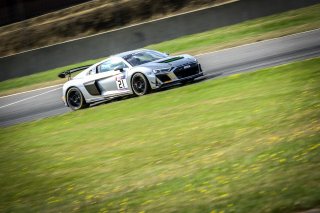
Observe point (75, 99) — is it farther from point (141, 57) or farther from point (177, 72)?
point (177, 72)

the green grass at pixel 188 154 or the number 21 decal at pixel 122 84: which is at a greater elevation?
the number 21 decal at pixel 122 84

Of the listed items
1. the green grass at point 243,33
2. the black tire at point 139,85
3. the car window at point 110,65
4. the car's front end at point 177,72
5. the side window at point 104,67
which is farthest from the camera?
the green grass at point 243,33

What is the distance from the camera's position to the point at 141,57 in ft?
52.3

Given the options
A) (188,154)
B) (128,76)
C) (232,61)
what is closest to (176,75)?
(128,76)

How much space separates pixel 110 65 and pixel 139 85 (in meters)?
1.14

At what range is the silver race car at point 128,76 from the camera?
49.1ft

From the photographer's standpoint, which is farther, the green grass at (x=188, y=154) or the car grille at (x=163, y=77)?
the car grille at (x=163, y=77)

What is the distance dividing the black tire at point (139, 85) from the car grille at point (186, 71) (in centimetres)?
85

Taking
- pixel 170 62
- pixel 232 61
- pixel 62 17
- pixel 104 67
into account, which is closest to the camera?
pixel 170 62

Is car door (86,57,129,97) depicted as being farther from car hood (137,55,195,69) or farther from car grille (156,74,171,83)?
car grille (156,74,171,83)

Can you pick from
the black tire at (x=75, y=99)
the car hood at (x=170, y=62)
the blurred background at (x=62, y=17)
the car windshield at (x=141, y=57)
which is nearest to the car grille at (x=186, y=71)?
the car hood at (x=170, y=62)

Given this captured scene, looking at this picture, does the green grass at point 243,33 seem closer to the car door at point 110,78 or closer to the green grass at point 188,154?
the car door at point 110,78

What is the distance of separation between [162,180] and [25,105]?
44.3 feet

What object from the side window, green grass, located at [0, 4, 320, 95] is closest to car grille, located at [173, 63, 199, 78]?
the side window
